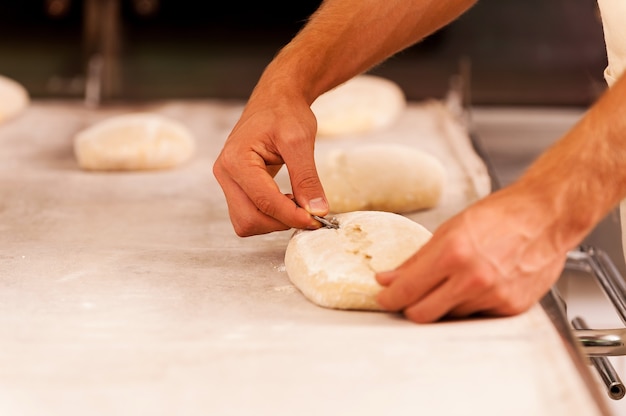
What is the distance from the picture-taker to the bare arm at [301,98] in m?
1.31

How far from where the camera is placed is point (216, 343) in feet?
3.50

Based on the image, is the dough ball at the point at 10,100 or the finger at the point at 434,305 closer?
the finger at the point at 434,305

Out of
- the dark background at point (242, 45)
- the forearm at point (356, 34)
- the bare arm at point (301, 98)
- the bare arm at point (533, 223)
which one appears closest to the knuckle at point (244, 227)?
the bare arm at point (301, 98)

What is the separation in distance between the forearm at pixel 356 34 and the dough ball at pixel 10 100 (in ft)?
3.23

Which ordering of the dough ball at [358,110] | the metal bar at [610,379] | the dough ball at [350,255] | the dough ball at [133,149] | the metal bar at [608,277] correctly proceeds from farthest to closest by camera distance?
the dough ball at [358,110]
the dough ball at [133,149]
the metal bar at [608,277]
the metal bar at [610,379]
the dough ball at [350,255]

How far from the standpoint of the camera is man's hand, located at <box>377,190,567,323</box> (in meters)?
0.99

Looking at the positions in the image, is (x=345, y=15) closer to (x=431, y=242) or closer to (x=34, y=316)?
(x=431, y=242)

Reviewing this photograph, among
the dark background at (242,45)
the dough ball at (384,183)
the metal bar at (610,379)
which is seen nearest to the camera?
the metal bar at (610,379)

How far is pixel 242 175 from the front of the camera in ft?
4.33

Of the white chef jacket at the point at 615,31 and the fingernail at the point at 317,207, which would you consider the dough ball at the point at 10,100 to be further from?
the white chef jacket at the point at 615,31

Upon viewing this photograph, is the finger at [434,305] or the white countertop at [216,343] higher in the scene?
the finger at [434,305]

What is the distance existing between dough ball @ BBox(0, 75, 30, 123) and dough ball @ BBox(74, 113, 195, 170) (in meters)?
0.36

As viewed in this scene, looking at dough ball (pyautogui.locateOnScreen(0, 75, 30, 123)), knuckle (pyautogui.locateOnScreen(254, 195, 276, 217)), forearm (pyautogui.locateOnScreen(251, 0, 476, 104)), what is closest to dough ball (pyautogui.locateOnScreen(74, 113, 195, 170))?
dough ball (pyautogui.locateOnScreen(0, 75, 30, 123))

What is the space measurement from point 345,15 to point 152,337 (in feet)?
2.39
